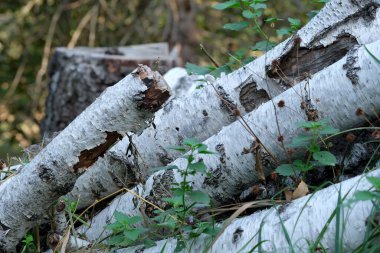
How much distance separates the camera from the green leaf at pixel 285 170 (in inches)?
85.4

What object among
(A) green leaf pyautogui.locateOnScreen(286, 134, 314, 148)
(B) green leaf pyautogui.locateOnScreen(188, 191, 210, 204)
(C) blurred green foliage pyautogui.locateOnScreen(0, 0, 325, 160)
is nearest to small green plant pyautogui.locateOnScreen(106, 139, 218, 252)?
(B) green leaf pyautogui.locateOnScreen(188, 191, 210, 204)

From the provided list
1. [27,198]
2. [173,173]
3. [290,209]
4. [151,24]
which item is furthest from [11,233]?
[151,24]

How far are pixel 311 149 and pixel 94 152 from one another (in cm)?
72

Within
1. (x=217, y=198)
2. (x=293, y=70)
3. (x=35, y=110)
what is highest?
(x=293, y=70)

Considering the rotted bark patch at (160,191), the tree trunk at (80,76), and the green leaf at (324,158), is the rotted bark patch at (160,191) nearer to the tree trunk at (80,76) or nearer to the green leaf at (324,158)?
the green leaf at (324,158)

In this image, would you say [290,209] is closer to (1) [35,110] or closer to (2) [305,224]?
(2) [305,224]

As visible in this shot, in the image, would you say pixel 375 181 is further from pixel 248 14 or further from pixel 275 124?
pixel 248 14

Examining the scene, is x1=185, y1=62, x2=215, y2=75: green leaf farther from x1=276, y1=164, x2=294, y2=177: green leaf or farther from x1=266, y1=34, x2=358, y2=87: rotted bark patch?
x1=276, y1=164, x2=294, y2=177: green leaf

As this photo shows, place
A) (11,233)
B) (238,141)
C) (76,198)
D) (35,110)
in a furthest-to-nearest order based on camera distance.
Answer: (35,110) < (76,198) < (11,233) < (238,141)

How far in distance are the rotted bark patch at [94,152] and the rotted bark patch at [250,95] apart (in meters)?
0.56

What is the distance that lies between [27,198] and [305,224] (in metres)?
1.00

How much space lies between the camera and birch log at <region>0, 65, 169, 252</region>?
Answer: 7.17 ft

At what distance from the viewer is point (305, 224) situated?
1.90m

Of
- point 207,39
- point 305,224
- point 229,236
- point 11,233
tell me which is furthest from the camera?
point 207,39
